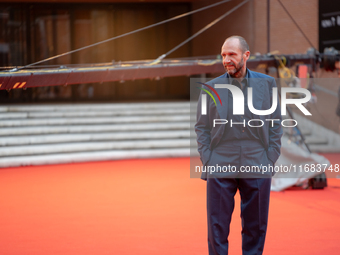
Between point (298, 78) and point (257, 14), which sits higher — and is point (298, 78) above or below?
below

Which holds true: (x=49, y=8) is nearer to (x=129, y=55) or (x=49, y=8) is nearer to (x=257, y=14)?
(x=129, y=55)

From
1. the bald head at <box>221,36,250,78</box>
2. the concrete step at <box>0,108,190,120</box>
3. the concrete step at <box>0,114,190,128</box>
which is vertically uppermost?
the bald head at <box>221,36,250,78</box>

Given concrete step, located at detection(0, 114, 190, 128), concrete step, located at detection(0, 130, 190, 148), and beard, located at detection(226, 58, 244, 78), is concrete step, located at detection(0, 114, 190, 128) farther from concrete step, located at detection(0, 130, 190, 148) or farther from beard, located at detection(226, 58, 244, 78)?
beard, located at detection(226, 58, 244, 78)

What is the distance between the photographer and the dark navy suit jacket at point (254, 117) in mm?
2612

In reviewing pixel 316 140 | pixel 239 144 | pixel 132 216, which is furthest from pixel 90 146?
pixel 239 144

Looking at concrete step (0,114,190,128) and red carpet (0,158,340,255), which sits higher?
concrete step (0,114,190,128)

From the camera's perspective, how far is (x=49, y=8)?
50.3 feet

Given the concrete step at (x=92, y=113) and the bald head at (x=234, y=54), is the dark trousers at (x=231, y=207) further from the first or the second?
the concrete step at (x=92, y=113)

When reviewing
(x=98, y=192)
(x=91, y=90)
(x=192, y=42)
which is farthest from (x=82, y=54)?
(x=98, y=192)

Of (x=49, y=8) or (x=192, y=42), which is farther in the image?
(x=192, y=42)

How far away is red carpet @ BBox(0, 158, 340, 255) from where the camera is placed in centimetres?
392

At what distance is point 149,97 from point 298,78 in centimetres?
1060

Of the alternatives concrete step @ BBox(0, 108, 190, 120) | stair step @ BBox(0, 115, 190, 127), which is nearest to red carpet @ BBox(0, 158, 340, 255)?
stair step @ BBox(0, 115, 190, 127)

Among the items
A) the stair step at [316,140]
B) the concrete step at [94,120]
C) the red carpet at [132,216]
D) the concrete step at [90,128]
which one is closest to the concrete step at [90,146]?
the concrete step at [90,128]
